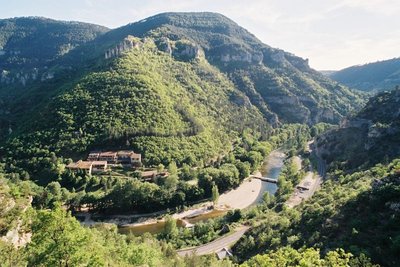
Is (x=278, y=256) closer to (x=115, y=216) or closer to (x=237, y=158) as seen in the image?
(x=115, y=216)

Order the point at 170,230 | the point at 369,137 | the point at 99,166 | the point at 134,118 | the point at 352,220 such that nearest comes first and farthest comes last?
the point at 352,220, the point at 170,230, the point at 99,166, the point at 369,137, the point at 134,118

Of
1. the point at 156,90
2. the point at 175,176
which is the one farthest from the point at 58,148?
the point at 156,90

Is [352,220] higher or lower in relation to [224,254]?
higher

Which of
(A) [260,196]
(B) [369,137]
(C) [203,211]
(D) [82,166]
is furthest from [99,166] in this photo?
(B) [369,137]

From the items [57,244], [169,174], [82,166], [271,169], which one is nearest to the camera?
[57,244]

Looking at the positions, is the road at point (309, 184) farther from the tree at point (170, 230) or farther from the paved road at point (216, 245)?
the tree at point (170, 230)

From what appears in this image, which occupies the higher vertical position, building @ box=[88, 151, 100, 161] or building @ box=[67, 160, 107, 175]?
building @ box=[88, 151, 100, 161]

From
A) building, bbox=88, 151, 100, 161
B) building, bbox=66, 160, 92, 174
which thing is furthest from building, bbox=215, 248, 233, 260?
building, bbox=88, 151, 100, 161

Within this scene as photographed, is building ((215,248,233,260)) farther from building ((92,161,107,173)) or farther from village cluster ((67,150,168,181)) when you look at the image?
building ((92,161,107,173))

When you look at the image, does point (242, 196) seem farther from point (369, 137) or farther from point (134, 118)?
point (134, 118)
